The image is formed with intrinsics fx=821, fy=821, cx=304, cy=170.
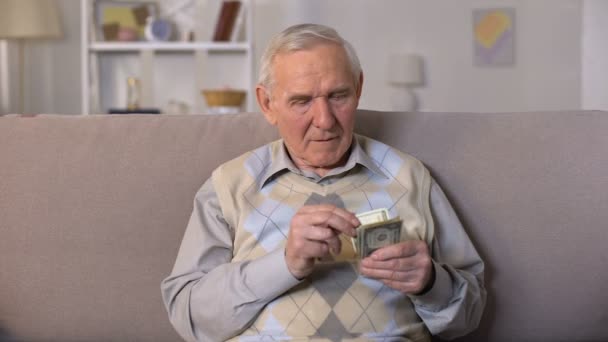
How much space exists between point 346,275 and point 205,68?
398 centimetres

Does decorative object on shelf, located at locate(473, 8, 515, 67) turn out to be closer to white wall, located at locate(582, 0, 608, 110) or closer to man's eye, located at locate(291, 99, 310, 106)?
white wall, located at locate(582, 0, 608, 110)

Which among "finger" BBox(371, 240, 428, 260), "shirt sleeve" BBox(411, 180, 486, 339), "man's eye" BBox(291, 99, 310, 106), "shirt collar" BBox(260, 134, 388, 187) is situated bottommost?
"shirt sleeve" BBox(411, 180, 486, 339)

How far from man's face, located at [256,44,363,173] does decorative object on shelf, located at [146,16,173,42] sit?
12.1 ft

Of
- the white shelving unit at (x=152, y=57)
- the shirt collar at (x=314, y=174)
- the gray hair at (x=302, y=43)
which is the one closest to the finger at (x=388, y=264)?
the shirt collar at (x=314, y=174)

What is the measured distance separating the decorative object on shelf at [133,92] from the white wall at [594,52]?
2.89 metres

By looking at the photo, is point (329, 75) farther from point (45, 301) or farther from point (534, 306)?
point (45, 301)

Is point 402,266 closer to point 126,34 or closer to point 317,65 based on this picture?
point 317,65

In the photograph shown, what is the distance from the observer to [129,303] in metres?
1.82

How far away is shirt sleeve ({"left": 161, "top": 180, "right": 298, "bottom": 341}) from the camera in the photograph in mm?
1491

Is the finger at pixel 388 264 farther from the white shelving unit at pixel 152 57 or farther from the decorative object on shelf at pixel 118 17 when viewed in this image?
the decorative object on shelf at pixel 118 17

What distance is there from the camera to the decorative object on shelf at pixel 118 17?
17.2 ft

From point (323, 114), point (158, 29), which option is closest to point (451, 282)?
point (323, 114)

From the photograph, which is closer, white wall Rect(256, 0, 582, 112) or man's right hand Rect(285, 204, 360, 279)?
man's right hand Rect(285, 204, 360, 279)

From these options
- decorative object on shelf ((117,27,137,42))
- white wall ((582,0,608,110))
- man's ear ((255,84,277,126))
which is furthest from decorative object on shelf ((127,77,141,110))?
man's ear ((255,84,277,126))
